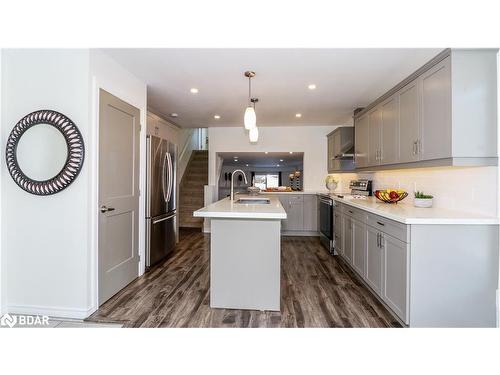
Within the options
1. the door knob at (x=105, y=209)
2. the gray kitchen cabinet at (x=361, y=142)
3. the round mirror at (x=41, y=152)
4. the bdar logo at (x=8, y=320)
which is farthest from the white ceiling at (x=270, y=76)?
the bdar logo at (x=8, y=320)

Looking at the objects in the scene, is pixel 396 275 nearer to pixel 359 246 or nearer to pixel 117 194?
pixel 359 246

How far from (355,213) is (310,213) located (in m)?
2.31

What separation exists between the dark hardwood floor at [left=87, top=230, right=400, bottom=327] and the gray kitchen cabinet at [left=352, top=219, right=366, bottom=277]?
0.62 feet

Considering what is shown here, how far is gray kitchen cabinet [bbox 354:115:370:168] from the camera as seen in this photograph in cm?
365

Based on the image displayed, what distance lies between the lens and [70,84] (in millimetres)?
2160

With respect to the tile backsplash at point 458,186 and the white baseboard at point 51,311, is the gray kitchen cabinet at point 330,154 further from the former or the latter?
the white baseboard at point 51,311

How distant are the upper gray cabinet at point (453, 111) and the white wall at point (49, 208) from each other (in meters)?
2.95

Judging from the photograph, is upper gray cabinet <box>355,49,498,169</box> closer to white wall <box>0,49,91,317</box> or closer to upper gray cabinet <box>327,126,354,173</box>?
upper gray cabinet <box>327,126,354,173</box>

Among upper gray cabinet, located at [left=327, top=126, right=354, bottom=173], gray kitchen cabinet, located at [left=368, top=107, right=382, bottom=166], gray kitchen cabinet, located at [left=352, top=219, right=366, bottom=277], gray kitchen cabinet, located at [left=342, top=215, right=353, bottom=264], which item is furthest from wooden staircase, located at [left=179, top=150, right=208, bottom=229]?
gray kitchen cabinet, located at [left=368, top=107, right=382, bottom=166]

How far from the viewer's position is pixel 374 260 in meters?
2.54

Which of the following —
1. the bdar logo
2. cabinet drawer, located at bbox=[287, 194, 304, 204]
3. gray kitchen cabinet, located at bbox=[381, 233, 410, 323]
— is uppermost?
cabinet drawer, located at bbox=[287, 194, 304, 204]
